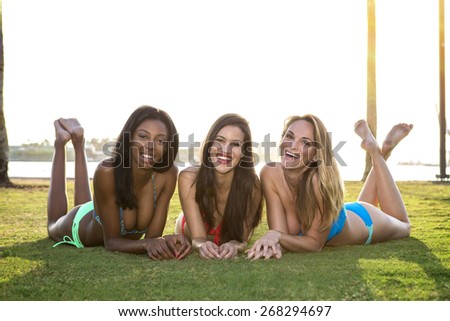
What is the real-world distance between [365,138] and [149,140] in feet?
8.43

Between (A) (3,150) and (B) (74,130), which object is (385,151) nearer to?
(B) (74,130)

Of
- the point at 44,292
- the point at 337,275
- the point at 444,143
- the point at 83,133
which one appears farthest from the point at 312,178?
the point at 444,143

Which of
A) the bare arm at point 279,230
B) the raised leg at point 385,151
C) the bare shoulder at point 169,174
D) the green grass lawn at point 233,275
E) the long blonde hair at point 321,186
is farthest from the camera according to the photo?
the raised leg at point 385,151

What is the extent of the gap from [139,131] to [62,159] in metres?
1.87

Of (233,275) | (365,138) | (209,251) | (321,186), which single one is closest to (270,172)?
(321,186)

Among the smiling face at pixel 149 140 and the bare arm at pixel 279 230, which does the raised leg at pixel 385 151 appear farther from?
the smiling face at pixel 149 140

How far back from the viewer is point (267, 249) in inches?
153

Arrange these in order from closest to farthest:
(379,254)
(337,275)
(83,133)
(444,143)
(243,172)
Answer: (337,275), (379,254), (243,172), (83,133), (444,143)

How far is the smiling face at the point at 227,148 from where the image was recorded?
4.23 metres

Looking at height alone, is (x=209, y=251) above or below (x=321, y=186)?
below

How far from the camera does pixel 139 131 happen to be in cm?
425

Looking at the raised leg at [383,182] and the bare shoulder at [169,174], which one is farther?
the raised leg at [383,182]

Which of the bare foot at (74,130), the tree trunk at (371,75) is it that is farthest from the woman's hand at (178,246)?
the tree trunk at (371,75)
